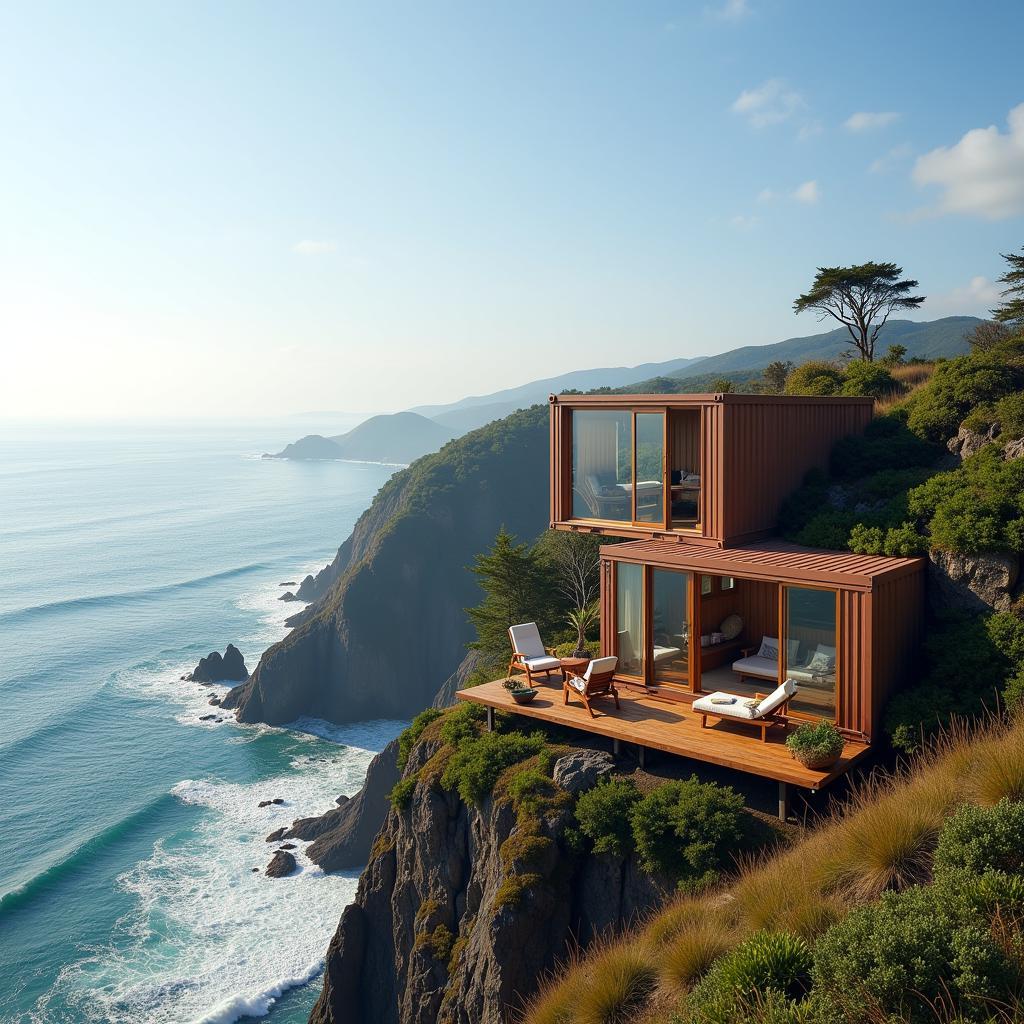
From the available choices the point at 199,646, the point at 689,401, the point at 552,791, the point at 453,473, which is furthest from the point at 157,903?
the point at 453,473

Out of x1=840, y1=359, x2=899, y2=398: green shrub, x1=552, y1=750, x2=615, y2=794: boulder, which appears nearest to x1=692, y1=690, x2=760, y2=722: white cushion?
x1=552, y1=750, x2=615, y2=794: boulder

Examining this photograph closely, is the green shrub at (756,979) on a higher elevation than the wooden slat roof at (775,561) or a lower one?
lower

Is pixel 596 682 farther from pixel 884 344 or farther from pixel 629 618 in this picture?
pixel 884 344

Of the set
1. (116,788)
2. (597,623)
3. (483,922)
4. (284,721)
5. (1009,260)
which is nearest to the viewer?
(483,922)

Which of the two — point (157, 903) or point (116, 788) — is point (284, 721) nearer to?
point (116, 788)

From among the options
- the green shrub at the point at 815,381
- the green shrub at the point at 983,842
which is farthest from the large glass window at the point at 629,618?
the green shrub at the point at 815,381

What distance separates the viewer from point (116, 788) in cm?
4059

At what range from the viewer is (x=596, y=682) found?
1309 cm

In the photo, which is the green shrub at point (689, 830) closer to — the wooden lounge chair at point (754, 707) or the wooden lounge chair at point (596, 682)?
the wooden lounge chair at point (754, 707)

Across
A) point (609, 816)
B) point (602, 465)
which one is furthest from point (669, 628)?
point (609, 816)

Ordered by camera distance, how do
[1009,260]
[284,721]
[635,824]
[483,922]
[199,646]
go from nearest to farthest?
[635,824]
[483,922]
[1009,260]
[284,721]
[199,646]

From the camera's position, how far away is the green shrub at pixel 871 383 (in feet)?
66.3

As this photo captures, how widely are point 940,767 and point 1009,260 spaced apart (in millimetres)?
28408

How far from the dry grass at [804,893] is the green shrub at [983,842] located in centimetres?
57
